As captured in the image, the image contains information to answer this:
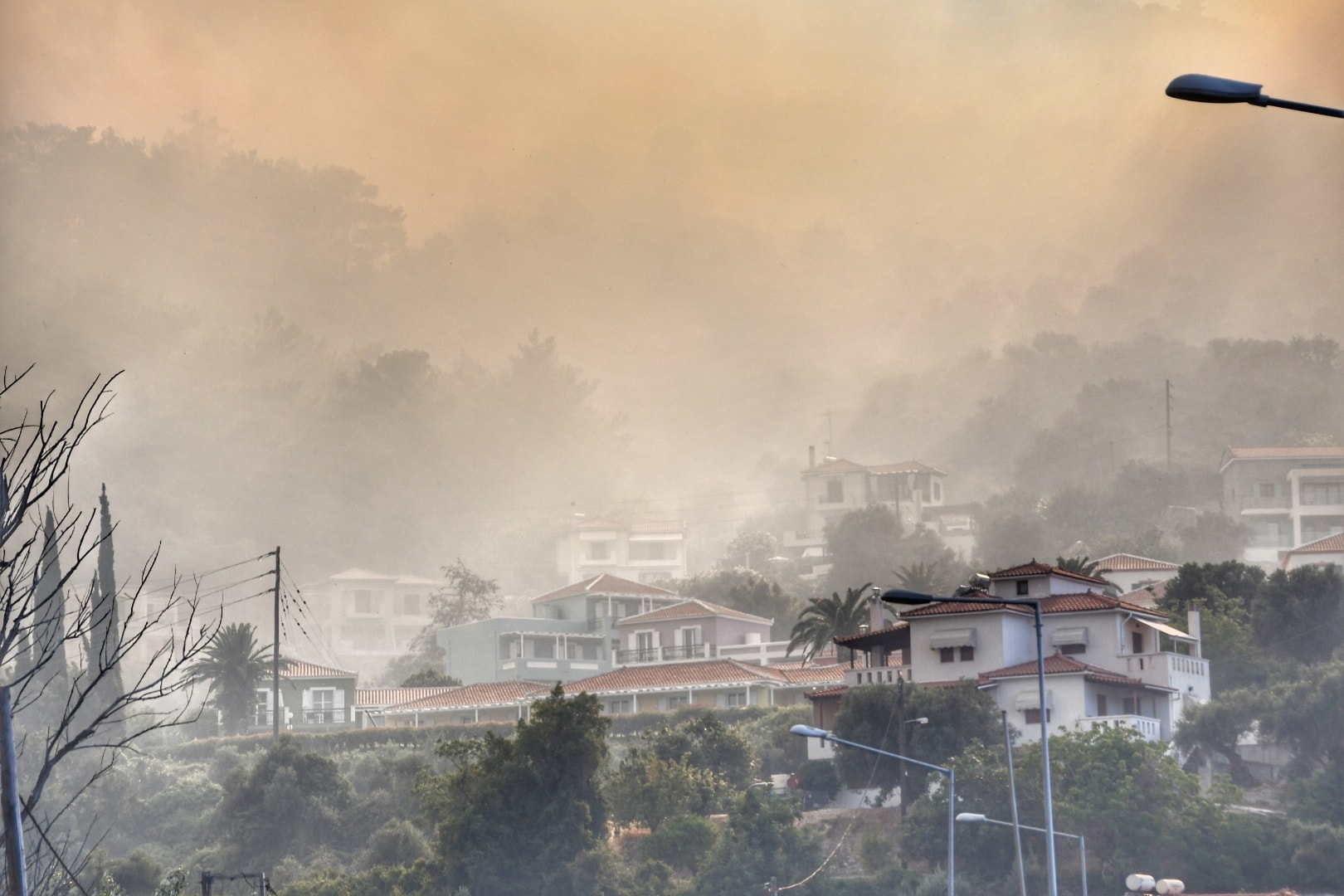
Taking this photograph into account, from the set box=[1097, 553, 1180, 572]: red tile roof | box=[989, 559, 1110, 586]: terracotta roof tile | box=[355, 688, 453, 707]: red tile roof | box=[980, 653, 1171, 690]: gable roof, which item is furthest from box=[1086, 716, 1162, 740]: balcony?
box=[355, 688, 453, 707]: red tile roof

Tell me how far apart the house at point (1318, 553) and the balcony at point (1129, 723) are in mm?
50340

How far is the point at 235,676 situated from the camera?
10800 centimetres

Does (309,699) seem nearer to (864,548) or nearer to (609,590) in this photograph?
(609,590)

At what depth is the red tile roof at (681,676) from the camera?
96.8 meters

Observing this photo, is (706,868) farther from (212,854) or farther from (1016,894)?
(212,854)

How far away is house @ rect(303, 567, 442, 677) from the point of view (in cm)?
19100

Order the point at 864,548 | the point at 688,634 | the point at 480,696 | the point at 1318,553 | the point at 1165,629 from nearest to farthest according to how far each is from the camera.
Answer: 1. the point at 1165,629
2. the point at 480,696
3. the point at 688,634
4. the point at 1318,553
5. the point at 864,548

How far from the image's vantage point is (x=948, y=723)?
72.8 metres

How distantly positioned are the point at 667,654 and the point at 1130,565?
32459 mm

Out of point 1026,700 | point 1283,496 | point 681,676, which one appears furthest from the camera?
point 1283,496

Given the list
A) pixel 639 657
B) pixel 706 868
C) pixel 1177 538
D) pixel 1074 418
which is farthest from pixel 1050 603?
pixel 1074 418

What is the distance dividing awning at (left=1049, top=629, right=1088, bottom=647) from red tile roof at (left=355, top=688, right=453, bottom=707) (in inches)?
1781

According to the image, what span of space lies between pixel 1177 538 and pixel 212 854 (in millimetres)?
99013

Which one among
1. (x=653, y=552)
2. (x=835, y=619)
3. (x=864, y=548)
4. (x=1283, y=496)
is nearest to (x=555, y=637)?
(x=835, y=619)
